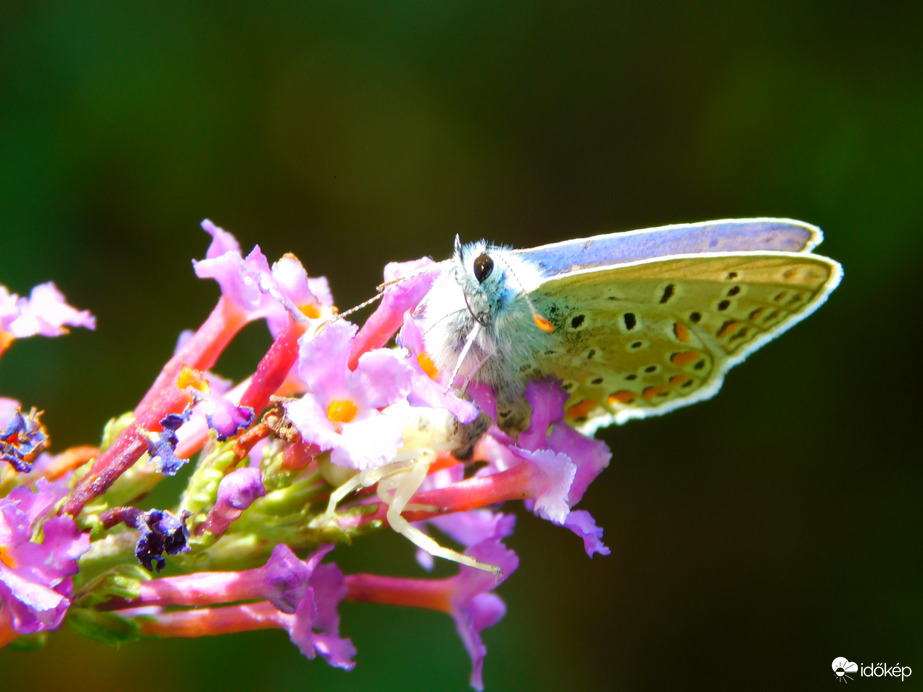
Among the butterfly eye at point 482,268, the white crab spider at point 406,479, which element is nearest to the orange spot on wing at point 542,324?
the butterfly eye at point 482,268

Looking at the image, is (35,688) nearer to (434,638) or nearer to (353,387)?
(434,638)

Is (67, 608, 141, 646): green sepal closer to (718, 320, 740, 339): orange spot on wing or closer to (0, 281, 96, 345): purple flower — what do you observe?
(0, 281, 96, 345): purple flower

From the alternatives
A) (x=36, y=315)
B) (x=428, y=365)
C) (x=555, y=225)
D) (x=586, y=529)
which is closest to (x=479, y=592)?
(x=586, y=529)

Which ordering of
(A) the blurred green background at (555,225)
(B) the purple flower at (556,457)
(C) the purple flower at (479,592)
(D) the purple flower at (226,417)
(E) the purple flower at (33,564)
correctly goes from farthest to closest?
(A) the blurred green background at (555,225) → (C) the purple flower at (479,592) → (B) the purple flower at (556,457) → (D) the purple flower at (226,417) → (E) the purple flower at (33,564)

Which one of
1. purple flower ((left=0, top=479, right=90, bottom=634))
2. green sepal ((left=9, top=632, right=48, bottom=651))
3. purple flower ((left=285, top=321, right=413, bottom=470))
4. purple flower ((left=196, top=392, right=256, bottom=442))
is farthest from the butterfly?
green sepal ((left=9, top=632, right=48, bottom=651))

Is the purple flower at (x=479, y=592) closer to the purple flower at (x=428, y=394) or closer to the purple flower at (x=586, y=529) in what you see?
the purple flower at (x=586, y=529)

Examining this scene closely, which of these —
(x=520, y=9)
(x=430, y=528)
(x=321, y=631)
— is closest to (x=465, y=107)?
(x=520, y=9)
